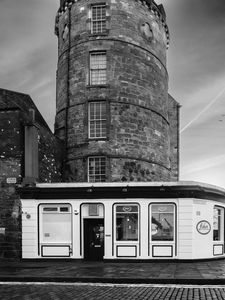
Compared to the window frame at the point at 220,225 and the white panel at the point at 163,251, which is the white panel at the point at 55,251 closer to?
the white panel at the point at 163,251

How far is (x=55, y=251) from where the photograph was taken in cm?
2173

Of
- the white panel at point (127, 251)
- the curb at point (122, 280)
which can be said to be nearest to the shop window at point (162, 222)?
the white panel at point (127, 251)

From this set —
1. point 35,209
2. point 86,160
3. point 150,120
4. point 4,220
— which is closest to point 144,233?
point 35,209

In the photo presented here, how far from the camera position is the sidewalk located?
15.2 metres

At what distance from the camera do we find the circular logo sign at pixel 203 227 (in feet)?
70.4

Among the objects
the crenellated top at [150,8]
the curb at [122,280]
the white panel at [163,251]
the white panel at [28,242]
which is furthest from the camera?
the crenellated top at [150,8]

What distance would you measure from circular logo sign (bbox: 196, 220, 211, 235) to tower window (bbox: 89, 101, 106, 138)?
10.2m

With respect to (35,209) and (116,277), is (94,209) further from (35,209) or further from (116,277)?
(116,277)

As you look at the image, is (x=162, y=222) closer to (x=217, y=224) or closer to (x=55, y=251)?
(x=217, y=224)

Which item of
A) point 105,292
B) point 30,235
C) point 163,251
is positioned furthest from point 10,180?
point 105,292

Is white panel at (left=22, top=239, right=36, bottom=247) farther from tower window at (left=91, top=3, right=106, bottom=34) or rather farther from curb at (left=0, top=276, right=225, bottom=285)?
tower window at (left=91, top=3, right=106, bottom=34)

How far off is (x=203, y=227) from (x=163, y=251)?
2321 mm

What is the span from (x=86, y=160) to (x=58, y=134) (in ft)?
11.5

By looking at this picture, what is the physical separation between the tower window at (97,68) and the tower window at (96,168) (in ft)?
17.1
